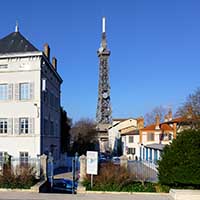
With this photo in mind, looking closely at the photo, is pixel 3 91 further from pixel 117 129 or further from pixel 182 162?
pixel 117 129

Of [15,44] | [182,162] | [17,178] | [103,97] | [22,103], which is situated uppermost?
[103,97]

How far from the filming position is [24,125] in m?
27.9

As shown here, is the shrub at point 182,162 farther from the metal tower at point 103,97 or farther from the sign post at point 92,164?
the metal tower at point 103,97

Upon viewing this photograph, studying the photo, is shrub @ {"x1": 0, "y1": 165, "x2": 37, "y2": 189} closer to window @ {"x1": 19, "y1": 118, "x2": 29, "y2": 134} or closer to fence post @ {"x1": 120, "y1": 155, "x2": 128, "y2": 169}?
fence post @ {"x1": 120, "y1": 155, "x2": 128, "y2": 169}

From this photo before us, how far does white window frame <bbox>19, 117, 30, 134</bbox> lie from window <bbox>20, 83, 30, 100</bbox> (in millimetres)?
1979

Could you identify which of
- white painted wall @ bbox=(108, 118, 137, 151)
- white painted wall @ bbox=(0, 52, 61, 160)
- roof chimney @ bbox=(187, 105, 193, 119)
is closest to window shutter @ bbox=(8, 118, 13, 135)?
white painted wall @ bbox=(0, 52, 61, 160)

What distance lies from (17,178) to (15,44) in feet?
60.0

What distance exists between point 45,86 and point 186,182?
18.4 meters

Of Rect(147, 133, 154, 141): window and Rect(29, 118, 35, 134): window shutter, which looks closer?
Rect(29, 118, 35, 134): window shutter

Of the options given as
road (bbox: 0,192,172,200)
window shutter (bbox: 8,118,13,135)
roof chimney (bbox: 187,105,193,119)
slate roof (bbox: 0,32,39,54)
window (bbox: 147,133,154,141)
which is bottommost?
road (bbox: 0,192,172,200)

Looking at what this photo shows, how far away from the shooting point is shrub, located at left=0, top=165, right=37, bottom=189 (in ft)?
48.5

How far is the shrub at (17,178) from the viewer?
14.8 m

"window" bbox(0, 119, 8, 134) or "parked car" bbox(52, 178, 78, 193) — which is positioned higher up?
"window" bbox(0, 119, 8, 134)

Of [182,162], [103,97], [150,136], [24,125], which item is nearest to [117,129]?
[103,97]
